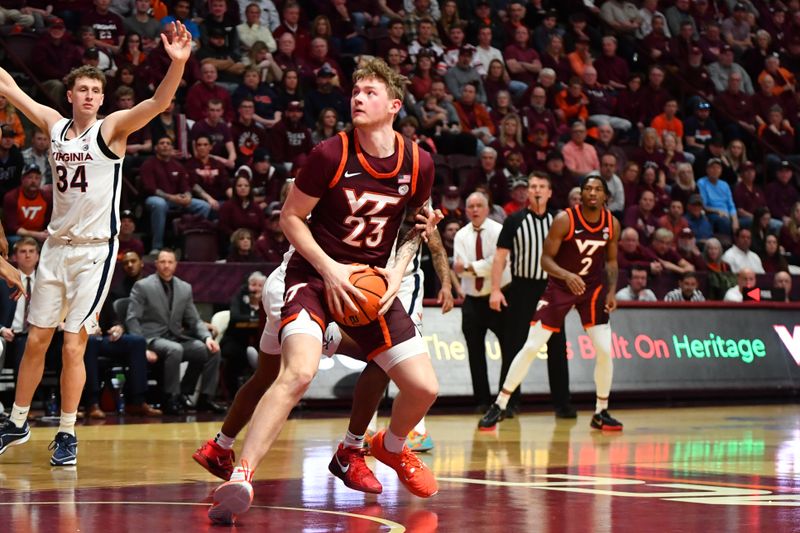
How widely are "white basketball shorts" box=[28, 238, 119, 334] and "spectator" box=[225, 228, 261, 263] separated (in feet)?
20.1

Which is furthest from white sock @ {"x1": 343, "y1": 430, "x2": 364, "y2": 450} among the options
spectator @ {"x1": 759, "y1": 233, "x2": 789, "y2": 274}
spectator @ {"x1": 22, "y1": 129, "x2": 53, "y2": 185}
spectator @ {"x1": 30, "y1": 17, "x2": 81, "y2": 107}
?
spectator @ {"x1": 759, "y1": 233, "x2": 789, "y2": 274}

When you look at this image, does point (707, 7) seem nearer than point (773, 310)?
No

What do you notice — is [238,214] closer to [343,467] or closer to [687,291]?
[687,291]

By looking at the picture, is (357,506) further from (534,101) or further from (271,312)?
(534,101)

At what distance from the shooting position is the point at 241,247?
46.8ft

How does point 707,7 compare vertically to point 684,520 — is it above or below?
above

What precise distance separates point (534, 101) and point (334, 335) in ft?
41.3

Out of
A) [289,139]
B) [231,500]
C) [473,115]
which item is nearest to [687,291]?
[473,115]

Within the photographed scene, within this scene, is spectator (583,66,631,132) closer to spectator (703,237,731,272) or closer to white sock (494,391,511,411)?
spectator (703,237,731,272)

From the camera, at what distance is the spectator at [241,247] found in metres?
14.2

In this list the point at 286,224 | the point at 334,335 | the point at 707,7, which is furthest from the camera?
the point at 707,7

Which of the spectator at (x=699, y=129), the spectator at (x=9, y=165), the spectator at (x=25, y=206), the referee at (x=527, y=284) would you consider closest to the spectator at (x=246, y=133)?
the spectator at (x=9, y=165)

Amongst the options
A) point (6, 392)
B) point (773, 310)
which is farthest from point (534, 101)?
point (6, 392)

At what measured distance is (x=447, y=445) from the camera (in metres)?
9.82
